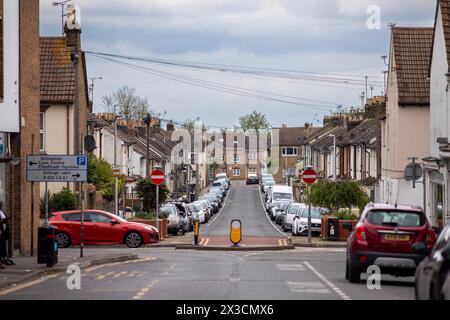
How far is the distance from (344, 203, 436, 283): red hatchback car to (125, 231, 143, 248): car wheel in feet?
65.8

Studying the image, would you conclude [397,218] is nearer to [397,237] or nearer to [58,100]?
[397,237]

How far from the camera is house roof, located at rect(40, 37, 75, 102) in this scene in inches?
2226

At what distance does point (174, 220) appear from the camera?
55250mm

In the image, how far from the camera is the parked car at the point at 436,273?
14156 mm

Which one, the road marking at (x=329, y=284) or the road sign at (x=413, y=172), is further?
the road sign at (x=413, y=172)

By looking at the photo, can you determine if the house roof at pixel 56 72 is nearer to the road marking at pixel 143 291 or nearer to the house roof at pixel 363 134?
the house roof at pixel 363 134

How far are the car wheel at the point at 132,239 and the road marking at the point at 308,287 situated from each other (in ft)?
65.4

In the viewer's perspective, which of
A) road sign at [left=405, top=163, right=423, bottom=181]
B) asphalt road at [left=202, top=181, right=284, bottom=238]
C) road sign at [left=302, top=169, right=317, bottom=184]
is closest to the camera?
road sign at [left=405, top=163, right=423, bottom=181]

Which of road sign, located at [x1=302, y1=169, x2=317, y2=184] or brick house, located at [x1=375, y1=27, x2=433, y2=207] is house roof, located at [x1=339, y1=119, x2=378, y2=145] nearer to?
brick house, located at [x1=375, y1=27, x2=433, y2=207]

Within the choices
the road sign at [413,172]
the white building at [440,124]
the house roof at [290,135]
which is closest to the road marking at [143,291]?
the road sign at [413,172]

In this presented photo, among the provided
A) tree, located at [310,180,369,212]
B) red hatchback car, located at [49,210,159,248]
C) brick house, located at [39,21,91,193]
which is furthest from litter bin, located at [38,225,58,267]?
tree, located at [310,180,369,212]

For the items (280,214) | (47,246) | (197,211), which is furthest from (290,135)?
(47,246)

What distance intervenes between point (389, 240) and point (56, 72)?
3745 centimetres

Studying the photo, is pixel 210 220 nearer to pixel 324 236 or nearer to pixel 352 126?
pixel 352 126
